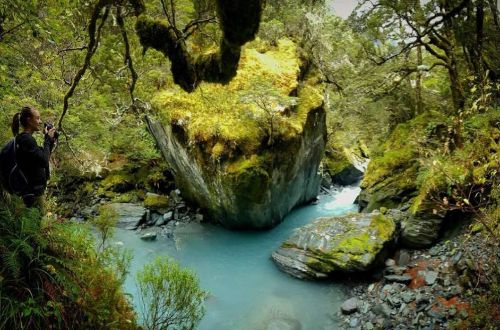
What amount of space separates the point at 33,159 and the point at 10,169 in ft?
0.94

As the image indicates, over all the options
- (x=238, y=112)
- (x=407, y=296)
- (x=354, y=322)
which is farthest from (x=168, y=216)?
(x=407, y=296)

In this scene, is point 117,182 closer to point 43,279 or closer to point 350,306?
point 350,306

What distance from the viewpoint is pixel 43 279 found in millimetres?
3934

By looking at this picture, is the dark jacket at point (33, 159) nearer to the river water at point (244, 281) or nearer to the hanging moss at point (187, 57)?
the hanging moss at point (187, 57)

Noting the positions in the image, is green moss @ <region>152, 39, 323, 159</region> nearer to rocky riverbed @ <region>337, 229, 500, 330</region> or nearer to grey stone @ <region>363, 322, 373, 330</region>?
rocky riverbed @ <region>337, 229, 500, 330</region>

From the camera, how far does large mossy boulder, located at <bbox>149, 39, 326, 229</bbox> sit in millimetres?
11469

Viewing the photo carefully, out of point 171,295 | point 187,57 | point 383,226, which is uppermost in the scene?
point 187,57

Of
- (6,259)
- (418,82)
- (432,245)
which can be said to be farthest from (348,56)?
(6,259)

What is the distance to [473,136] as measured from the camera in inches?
332

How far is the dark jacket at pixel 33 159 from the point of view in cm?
419

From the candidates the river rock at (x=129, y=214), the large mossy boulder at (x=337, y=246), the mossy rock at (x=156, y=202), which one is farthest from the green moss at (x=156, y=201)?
the large mossy boulder at (x=337, y=246)

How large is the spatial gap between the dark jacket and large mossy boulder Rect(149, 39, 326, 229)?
664cm

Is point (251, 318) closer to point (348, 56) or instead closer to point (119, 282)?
point (119, 282)

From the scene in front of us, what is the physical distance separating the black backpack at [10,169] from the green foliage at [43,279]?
0.83ft
